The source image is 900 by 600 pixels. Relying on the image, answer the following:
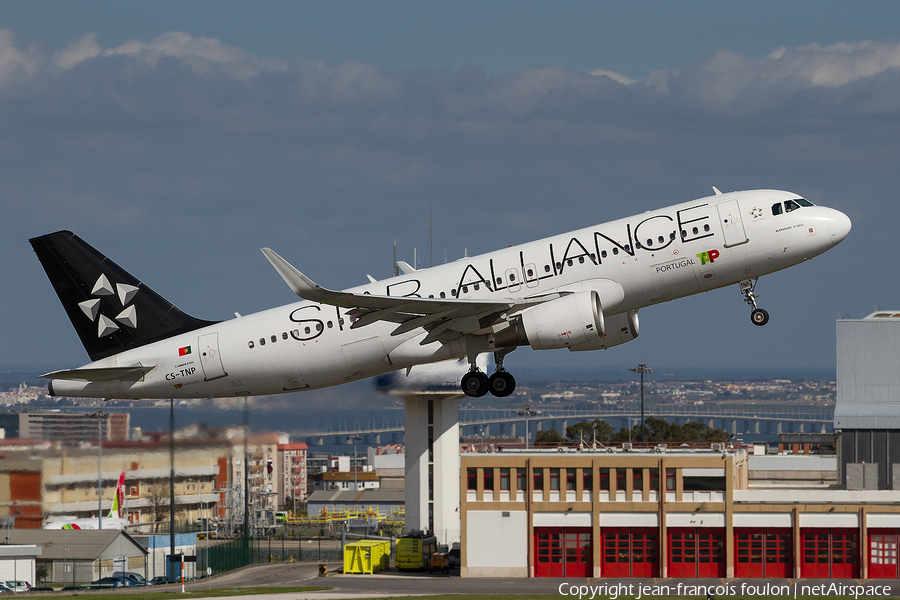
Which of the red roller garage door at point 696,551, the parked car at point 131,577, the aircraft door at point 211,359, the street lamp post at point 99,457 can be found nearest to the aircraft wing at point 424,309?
the aircraft door at point 211,359

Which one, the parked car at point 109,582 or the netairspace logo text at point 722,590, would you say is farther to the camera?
the parked car at point 109,582

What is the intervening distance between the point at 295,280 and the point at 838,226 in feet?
65.4

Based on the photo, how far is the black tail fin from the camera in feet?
168

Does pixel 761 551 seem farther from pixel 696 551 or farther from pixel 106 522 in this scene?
pixel 106 522

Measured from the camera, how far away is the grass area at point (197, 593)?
75562 mm

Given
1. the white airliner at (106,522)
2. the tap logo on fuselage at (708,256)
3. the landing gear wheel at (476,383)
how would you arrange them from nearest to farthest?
the tap logo on fuselage at (708,256), the landing gear wheel at (476,383), the white airliner at (106,522)

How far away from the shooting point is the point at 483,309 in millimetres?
45250

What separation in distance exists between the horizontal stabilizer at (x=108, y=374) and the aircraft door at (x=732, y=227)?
23.1 m

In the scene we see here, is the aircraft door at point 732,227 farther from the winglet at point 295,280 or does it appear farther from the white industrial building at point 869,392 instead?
the white industrial building at point 869,392

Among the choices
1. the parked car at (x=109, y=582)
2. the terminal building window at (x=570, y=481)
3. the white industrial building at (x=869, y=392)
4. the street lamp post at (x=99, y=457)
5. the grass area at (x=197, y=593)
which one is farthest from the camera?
the white industrial building at (x=869, y=392)

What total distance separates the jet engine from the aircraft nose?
8.98m

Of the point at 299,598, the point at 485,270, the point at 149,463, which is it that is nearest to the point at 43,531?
the point at 149,463

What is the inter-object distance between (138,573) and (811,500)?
47552 millimetres

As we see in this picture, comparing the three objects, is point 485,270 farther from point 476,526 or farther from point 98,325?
point 476,526
